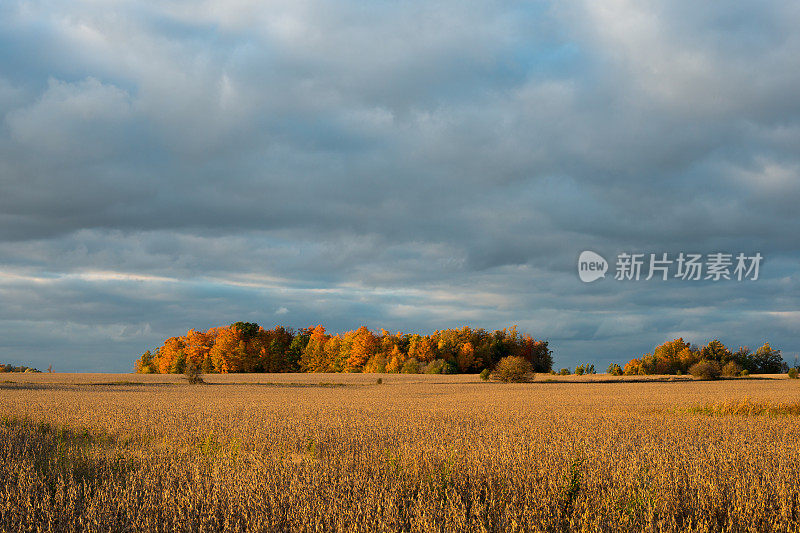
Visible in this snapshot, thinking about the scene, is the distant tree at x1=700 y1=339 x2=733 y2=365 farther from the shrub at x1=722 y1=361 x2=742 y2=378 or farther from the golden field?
the golden field

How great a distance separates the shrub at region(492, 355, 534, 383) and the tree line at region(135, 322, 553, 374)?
1549 cm

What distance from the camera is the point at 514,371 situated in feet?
191

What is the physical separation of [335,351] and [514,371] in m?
39.8

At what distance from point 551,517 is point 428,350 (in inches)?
3004

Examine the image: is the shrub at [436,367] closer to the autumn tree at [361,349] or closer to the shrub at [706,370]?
the autumn tree at [361,349]

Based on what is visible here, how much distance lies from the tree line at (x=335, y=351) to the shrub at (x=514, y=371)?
15488 millimetres

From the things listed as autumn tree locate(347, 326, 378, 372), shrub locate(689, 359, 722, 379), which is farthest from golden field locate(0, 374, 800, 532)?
autumn tree locate(347, 326, 378, 372)

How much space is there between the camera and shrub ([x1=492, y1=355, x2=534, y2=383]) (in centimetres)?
5812

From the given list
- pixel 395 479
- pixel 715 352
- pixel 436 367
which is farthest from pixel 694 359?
pixel 395 479

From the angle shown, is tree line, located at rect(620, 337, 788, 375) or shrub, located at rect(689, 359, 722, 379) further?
tree line, located at rect(620, 337, 788, 375)

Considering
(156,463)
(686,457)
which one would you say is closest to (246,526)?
(156,463)

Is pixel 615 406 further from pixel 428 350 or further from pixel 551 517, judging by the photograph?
pixel 428 350

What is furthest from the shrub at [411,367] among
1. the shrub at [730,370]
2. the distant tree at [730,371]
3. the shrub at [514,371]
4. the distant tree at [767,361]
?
the distant tree at [767,361]

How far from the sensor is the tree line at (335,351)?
81438 millimetres
